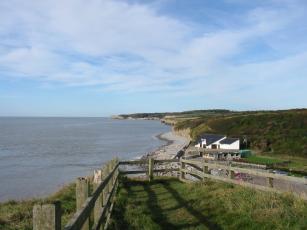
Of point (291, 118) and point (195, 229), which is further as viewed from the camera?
point (291, 118)

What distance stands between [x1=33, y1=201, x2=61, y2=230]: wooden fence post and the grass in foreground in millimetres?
5517

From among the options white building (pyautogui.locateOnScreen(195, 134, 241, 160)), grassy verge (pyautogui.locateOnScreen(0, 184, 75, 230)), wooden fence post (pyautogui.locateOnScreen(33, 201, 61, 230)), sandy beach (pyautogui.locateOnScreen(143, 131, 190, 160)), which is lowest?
sandy beach (pyautogui.locateOnScreen(143, 131, 190, 160))

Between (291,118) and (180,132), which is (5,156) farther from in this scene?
(180,132)

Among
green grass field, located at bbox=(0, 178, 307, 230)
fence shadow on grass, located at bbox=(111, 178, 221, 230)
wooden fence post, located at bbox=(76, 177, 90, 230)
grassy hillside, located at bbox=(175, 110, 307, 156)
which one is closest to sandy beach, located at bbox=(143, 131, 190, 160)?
grassy hillside, located at bbox=(175, 110, 307, 156)

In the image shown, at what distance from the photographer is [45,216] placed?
3.52 m

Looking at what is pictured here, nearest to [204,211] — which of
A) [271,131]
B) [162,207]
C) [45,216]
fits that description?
[162,207]

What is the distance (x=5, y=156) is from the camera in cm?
6062

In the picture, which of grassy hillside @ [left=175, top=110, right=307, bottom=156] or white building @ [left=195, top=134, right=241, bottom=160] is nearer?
white building @ [left=195, top=134, right=241, bottom=160]

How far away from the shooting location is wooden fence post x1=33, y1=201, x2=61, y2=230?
11.5 ft

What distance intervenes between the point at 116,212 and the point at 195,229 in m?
2.60

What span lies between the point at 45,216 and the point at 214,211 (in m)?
7.00

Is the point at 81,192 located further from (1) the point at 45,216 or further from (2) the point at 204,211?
(2) the point at 204,211

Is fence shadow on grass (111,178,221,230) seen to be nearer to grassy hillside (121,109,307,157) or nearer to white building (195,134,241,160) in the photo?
white building (195,134,241,160)

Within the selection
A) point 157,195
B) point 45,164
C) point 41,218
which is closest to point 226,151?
point 45,164
